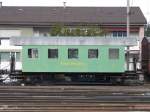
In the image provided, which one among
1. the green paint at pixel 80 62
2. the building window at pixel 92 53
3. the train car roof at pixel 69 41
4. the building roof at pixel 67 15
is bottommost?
the green paint at pixel 80 62

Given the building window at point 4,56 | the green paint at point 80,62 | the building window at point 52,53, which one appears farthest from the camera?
the building window at point 4,56

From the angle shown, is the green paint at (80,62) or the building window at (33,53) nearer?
the green paint at (80,62)

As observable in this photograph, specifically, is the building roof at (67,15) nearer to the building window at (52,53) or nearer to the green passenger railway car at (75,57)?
the green passenger railway car at (75,57)

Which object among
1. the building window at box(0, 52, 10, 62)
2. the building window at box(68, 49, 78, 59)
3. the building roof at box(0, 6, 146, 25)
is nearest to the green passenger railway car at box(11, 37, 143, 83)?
the building window at box(68, 49, 78, 59)

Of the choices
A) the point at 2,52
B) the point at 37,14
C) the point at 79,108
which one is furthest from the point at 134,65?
the point at 37,14

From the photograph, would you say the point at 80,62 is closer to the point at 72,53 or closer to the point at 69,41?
the point at 72,53

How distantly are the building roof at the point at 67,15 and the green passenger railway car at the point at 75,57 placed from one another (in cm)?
2862

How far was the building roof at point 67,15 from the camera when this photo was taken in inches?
2665

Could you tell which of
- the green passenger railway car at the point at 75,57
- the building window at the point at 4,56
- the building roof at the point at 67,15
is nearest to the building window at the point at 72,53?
the green passenger railway car at the point at 75,57

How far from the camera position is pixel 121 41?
37875 millimetres

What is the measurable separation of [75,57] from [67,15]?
34.0 m

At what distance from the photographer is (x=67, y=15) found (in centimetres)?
7119

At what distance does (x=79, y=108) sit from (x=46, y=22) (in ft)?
161

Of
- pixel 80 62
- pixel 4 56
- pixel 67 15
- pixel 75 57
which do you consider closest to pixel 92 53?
pixel 80 62
